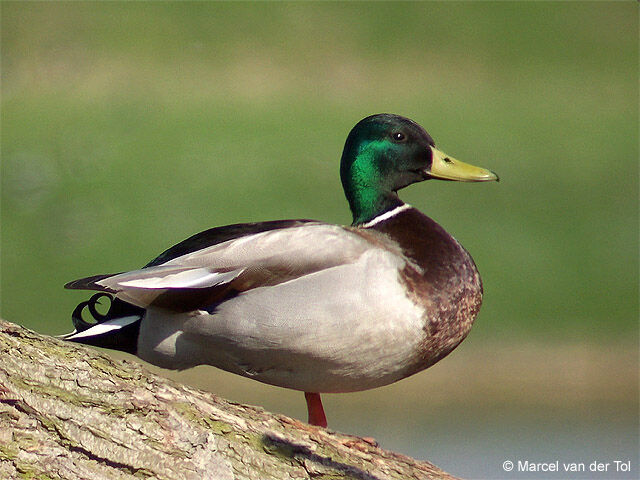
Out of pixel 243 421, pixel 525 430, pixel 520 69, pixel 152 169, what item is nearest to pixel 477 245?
pixel 525 430

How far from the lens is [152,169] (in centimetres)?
1009

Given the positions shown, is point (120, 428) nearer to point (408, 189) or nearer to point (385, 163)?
point (385, 163)

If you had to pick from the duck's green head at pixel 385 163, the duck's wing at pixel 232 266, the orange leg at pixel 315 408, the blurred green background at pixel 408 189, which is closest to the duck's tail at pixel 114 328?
the duck's wing at pixel 232 266

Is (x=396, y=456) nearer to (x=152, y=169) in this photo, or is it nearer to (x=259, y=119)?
(x=152, y=169)

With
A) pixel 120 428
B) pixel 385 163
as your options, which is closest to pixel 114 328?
pixel 120 428

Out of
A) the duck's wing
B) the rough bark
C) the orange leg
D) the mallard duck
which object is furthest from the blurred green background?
the rough bark

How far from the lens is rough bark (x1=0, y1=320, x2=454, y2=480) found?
273 cm

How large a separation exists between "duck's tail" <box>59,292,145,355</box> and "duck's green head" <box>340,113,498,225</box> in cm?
84

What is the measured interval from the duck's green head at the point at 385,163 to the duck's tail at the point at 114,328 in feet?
2.76

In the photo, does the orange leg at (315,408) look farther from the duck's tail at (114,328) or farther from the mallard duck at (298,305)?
the duck's tail at (114,328)

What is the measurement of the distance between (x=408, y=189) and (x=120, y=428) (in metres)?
7.30

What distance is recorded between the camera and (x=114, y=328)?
3604 millimetres

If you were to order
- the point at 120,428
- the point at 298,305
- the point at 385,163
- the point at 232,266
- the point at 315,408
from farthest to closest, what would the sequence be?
1. the point at 385,163
2. the point at 315,408
3. the point at 232,266
4. the point at 298,305
5. the point at 120,428

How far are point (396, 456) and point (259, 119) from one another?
810 cm
